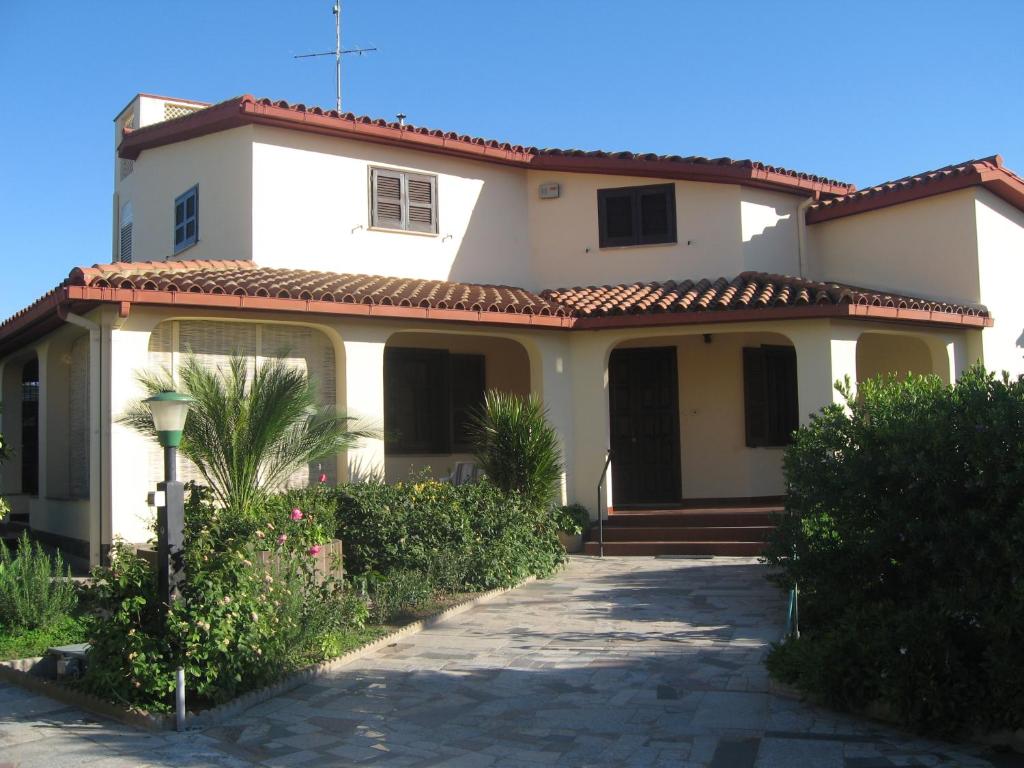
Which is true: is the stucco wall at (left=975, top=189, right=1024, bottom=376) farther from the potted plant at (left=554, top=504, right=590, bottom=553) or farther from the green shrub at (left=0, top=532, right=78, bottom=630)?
the green shrub at (left=0, top=532, right=78, bottom=630)

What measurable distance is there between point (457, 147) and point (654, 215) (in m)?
3.30

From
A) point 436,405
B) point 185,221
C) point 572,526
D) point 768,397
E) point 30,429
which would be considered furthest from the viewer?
point 30,429

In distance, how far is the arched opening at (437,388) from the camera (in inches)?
575

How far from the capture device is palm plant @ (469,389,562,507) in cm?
1200

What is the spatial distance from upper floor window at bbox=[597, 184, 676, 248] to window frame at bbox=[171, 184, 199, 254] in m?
6.17

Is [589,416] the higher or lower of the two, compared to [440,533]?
higher

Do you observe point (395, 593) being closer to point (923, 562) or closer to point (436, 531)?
point (436, 531)

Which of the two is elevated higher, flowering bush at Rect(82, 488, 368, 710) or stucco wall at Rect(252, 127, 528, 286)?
stucco wall at Rect(252, 127, 528, 286)

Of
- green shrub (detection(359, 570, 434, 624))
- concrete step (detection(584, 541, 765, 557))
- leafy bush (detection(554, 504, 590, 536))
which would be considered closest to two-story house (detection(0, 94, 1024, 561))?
leafy bush (detection(554, 504, 590, 536))

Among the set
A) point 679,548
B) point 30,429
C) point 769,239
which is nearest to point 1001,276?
point 769,239

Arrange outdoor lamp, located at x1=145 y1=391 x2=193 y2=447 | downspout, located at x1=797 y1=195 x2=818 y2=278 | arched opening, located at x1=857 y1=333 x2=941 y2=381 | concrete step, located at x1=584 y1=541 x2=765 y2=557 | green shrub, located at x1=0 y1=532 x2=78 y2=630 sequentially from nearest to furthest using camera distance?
outdoor lamp, located at x1=145 y1=391 x2=193 y2=447, green shrub, located at x1=0 y1=532 x2=78 y2=630, concrete step, located at x1=584 y1=541 x2=765 y2=557, arched opening, located at x1=857 y1=333 x2=941 y2=381, downspout, located at x1=797 y1=195 x2=818 y2=278

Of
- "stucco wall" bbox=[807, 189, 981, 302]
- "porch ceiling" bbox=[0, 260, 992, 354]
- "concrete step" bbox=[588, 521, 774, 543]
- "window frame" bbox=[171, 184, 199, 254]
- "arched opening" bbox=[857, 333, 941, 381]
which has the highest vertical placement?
"window frame" bbox=[171, 184, 199, 254]

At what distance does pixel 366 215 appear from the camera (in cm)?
1427

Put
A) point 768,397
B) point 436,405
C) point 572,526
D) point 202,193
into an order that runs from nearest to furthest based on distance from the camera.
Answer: point 572,526, point 202,193, point 768,397, point 436,405
